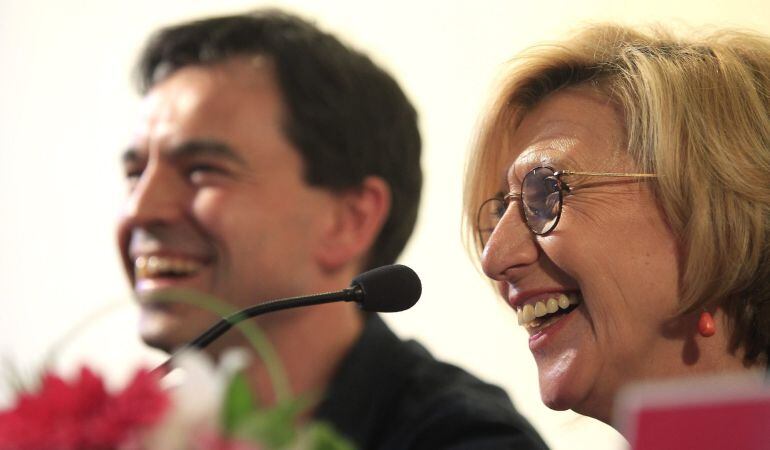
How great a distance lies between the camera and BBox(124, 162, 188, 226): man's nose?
5.89 feet

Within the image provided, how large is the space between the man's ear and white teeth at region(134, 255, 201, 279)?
0.70 feet

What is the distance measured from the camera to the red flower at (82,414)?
0.58m

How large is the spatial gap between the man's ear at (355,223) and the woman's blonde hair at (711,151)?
55 cm

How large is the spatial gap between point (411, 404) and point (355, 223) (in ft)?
1.28

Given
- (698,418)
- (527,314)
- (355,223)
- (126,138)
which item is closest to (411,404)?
(527,314)

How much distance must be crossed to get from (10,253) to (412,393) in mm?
1403

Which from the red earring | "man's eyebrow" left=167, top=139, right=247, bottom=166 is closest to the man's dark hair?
"man's eyebrow" left=167, top=139, right=247, bottom=166

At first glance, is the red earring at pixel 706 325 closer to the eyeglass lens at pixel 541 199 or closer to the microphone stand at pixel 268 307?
the eyeglass lens at pixel 541 199

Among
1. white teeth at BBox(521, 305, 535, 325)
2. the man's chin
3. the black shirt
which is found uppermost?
white teeth at BBox(521, 305, 535, 325)

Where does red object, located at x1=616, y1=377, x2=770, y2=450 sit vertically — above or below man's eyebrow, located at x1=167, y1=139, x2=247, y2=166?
above

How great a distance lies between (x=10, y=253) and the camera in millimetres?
2648

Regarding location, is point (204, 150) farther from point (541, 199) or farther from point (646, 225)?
point (646, 225)

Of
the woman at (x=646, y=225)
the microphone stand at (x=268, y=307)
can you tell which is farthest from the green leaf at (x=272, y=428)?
the woman at (x=646, y=225)

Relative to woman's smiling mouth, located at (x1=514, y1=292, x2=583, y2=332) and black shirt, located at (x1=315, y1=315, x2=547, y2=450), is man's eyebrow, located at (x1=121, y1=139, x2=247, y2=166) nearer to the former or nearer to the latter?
black shirt, located at (x1=315, y1=315, x2=547, y2=450)
